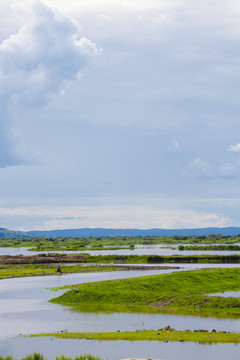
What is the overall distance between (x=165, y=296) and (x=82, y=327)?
15224 millimetres

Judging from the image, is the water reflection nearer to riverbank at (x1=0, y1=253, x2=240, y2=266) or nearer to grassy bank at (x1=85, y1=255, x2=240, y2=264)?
riverbank at (x1=0, y1=253, x2=240, y2=266)

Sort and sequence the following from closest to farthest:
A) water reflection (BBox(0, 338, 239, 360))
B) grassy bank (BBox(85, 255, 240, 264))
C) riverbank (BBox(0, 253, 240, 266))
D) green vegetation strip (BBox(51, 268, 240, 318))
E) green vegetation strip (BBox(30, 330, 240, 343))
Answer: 1. water reflection (BBox(0, 338, 239, 360))
2. green vegetation strip (BBox(30, 330, 240, 343))
3. green vegetation strip (BBox(51, 268, 240, 318))
4. grassy bank (BBox(85, 255, 240, 264))
5. riverbank (BBox(0, 253, 240, 266))

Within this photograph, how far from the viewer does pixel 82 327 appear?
137 feet

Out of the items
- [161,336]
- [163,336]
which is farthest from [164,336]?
[161,336]

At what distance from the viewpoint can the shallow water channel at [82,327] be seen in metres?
31.6

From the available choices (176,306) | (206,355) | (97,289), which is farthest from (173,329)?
(97,289)

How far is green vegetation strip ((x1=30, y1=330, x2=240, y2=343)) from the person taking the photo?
113ft

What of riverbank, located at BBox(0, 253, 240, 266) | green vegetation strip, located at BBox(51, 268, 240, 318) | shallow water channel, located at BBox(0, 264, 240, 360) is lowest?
shallow water channel, located at BBox(0, 264, 240, 360)

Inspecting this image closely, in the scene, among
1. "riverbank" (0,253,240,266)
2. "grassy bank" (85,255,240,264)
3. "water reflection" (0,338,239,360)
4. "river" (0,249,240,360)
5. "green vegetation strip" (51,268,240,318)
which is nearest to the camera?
"water reflection" (0,338,239,360)

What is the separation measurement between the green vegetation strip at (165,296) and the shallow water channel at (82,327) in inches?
121

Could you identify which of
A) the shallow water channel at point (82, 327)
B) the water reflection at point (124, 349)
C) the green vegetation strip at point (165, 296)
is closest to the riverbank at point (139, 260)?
the green vegetation strip at point (165, 296)

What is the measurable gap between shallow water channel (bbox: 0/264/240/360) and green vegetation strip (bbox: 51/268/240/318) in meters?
3.08

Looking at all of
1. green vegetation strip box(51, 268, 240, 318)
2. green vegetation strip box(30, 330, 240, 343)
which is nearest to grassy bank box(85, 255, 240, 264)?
green vegetation strip box(51, 268, 240, 318)

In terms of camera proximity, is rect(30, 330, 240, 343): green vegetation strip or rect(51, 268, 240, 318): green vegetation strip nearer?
rect(30, 330, 240, 343): green vegetation strip
